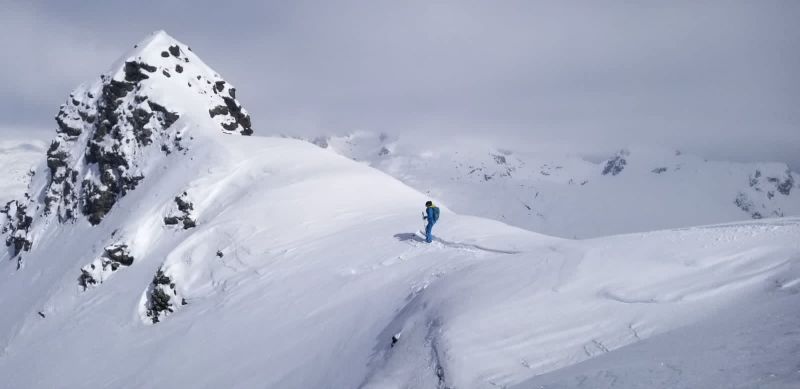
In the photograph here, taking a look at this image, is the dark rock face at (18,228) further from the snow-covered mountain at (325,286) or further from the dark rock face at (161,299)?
the dark rock face at (161,299)

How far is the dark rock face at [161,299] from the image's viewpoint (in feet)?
75.7

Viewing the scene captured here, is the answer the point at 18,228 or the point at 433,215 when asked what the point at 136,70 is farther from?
the point at 433,215

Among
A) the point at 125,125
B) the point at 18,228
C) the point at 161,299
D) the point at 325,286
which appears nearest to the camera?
the point at 325,286

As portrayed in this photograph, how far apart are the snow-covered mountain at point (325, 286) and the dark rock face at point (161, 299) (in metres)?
0.15

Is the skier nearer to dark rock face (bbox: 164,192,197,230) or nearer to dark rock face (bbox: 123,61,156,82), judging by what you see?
dark rock face (bbox: 164,192,197,230)

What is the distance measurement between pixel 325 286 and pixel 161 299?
13.0 metres

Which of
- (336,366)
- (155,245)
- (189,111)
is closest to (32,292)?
(155,245)

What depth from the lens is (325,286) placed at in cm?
1667

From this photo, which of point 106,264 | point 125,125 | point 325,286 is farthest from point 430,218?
point 125,125

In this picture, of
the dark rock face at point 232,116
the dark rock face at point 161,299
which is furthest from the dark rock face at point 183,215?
the dark rock face at point 232,116

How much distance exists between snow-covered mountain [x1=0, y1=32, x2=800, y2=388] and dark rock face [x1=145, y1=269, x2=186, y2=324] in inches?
6.0

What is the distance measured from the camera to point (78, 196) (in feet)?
152

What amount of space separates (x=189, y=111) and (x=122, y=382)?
3233 centimetres

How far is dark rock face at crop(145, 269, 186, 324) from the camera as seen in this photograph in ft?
75.7
